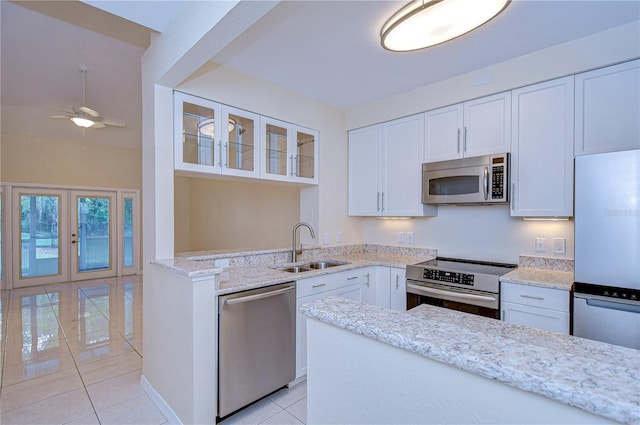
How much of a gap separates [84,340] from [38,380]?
817 mm

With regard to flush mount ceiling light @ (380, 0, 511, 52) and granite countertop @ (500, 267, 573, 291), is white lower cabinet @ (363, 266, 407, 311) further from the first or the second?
flush mount ceiling light @ (380, 0, 511, 52)

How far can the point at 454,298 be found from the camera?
251 cm

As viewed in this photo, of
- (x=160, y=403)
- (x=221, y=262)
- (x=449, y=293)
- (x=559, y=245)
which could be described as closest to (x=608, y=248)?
(x=559, y=245)

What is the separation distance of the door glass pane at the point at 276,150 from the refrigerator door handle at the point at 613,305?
2.57 metres

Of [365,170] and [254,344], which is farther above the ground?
[365,170]

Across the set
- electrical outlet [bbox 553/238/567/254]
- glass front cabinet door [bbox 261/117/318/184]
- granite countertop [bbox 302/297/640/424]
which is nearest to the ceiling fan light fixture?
glass front cabinet door [bbox 261/117/318/184]

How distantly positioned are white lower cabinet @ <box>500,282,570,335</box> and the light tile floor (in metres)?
1.71

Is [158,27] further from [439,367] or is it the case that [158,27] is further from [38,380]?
[38,380]

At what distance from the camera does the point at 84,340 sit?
3.31 m

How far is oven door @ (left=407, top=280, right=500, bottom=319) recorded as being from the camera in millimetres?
2354

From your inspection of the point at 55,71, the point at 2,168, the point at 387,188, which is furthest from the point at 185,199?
the point at 387,188

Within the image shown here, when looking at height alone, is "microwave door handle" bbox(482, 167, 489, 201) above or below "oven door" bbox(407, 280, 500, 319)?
above

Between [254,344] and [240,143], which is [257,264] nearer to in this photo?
[254,344]

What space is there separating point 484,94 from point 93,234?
7.57 metres
